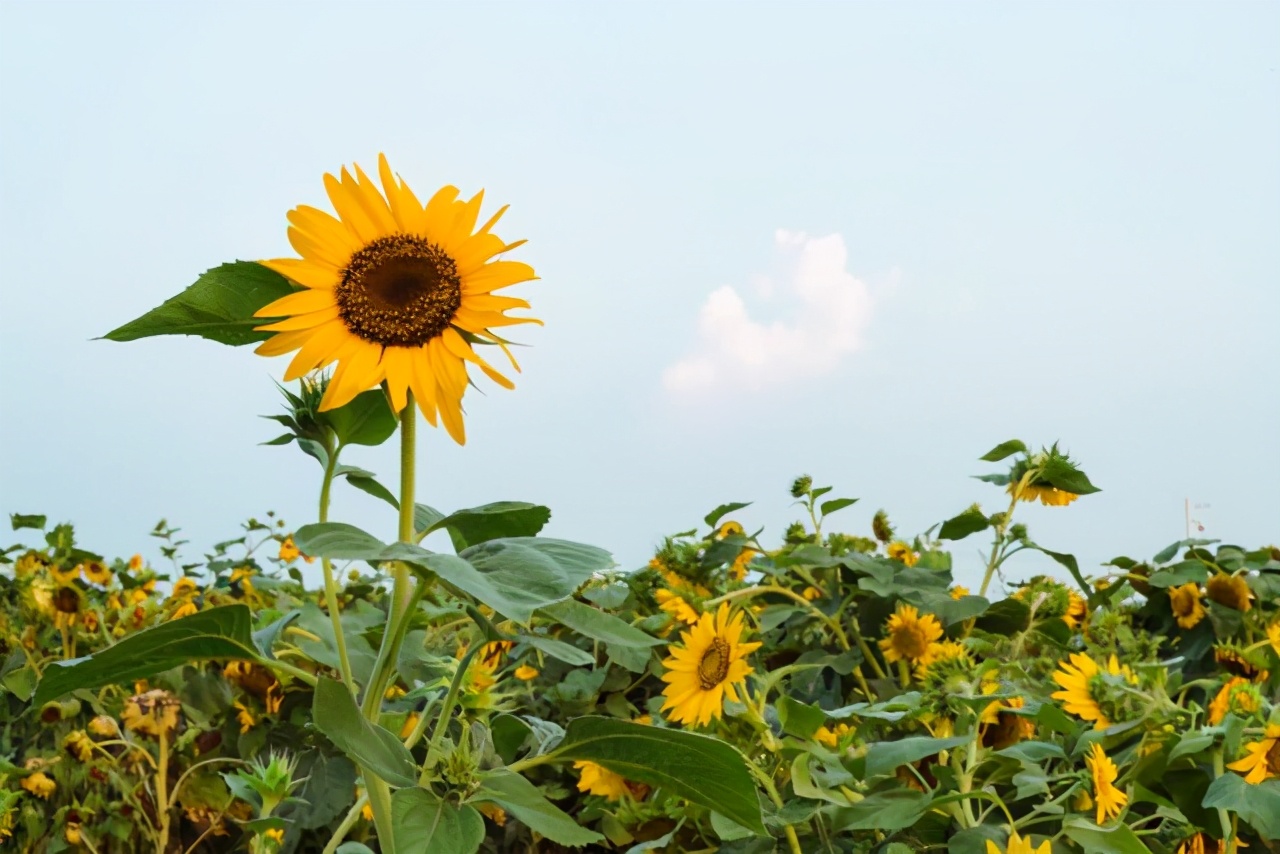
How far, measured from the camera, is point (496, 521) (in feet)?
2.52

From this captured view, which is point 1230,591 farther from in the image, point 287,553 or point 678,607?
point 287,553

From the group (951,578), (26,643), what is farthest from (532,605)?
(26,643)

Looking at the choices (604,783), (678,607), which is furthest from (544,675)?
(604,783)

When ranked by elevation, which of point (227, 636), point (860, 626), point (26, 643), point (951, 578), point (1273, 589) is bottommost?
point (227, 636)

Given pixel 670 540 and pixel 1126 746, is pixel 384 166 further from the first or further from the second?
pixel 670 540

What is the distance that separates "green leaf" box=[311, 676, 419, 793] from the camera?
627mm

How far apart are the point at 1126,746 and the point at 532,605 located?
2.82 feet

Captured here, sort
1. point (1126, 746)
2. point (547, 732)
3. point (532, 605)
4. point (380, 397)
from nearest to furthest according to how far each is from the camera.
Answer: point (532, 605)
point (380, 397)
point (547, 732)
point (1126, 746)

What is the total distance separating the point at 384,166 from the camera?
771 mm

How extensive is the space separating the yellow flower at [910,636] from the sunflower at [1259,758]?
50 cm

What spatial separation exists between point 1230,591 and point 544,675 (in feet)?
3.57

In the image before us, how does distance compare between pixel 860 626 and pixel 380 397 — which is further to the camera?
pixel 860 626

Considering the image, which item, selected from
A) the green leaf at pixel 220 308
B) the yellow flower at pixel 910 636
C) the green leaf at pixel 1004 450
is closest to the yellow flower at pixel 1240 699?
the yellow flower at pixel 910 636

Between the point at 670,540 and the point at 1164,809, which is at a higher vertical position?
the point at 670,540
